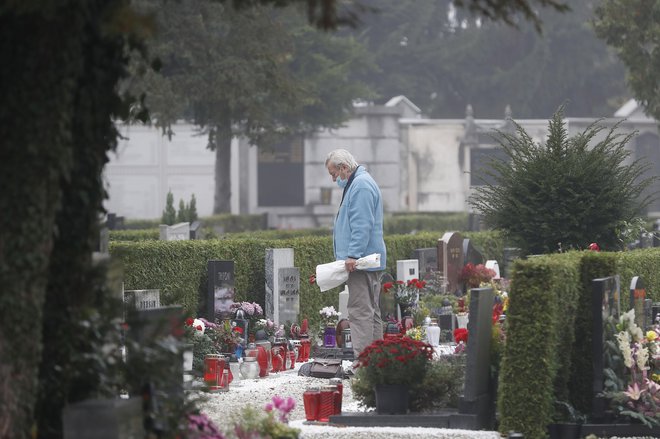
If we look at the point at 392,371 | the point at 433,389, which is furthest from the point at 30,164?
the point at 433,389

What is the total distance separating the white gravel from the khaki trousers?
0.40m

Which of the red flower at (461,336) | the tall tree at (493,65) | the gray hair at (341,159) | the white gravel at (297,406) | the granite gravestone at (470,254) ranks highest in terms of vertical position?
the tall tree at (493,65)

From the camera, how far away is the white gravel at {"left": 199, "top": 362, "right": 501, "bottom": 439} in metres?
8.76

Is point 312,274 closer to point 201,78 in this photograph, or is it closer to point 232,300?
point 232,300

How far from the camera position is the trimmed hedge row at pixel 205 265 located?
14.9 meters

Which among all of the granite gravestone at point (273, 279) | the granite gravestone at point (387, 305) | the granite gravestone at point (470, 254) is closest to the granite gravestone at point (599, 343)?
the granite gravestone at point (273, 279)

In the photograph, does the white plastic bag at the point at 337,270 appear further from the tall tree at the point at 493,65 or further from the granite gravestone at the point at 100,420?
the tall tree at the point at 493,65

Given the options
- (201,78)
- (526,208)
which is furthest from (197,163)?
(526,208)

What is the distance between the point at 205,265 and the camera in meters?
15.5

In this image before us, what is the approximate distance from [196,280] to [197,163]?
99.4ft

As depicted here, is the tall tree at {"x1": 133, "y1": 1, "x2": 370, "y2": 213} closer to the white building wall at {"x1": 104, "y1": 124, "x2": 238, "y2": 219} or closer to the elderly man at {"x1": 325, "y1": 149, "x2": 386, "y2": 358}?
the elderly man at {"x1": 325, "y1": 149, "x2": 386, "y2": 358}

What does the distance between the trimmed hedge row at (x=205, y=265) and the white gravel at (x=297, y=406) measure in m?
1.64

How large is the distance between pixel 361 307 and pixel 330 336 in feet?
6.96

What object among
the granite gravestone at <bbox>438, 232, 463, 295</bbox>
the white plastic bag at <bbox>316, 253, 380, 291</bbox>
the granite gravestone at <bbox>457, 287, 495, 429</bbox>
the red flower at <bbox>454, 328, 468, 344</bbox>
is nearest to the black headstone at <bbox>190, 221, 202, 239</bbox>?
the granite gravestone at <bbox>438, 232, 463, 295</bbox>
